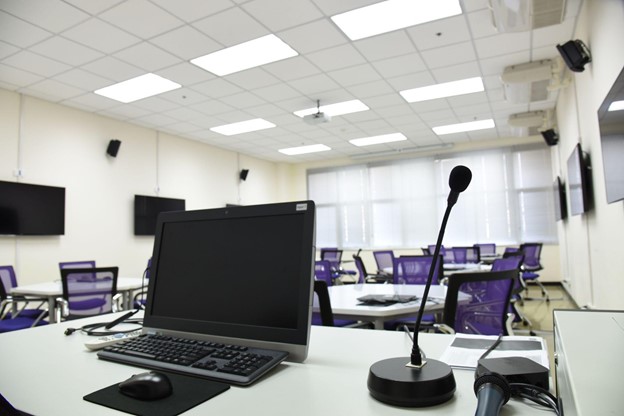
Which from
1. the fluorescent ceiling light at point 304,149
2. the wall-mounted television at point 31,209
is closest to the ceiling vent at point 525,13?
the fluorescent ceiling light at point 304,149

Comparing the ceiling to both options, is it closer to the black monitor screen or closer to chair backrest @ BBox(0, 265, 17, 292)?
chair backrest @ BBox(0, 265, 17, 292)

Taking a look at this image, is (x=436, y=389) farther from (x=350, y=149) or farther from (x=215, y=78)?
A: (x=350, y=149)

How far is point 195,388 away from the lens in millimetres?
804

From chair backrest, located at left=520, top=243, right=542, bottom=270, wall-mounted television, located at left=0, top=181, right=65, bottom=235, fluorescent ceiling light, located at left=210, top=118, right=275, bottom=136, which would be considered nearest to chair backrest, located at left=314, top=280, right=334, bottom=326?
wall-mounted television, located at left=0, top=181, right=65, bottom=235

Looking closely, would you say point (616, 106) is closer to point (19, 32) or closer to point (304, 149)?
point (19, 32)

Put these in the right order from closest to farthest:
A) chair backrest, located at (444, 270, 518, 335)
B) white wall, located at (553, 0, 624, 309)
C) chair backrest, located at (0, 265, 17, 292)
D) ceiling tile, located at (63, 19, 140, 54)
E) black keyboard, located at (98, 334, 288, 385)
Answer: black keyboard, located at (98, 334, 288, 385) → chair backrest, located at (444, 270, 518, 335) → white wall, located at (553, 0, 624, 309) → ceiling tile, located at (63, 19, 140, 54) → chair backrest, located at (0, 265, 17, 292)

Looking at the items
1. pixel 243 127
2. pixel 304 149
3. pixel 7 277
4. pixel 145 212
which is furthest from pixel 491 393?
pixel 304 149

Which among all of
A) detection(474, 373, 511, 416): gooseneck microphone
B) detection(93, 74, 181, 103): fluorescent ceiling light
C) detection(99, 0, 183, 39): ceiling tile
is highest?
detection(99, 0, 183, 39): ceiling tile

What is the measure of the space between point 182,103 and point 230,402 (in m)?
5.96

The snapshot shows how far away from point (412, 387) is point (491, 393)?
134 millimetres

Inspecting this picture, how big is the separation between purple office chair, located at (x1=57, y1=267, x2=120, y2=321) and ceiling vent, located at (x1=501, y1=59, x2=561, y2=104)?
17.1 feet

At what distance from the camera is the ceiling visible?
371 centimetres

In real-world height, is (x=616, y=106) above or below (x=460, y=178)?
above

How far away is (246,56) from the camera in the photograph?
15.2ft
